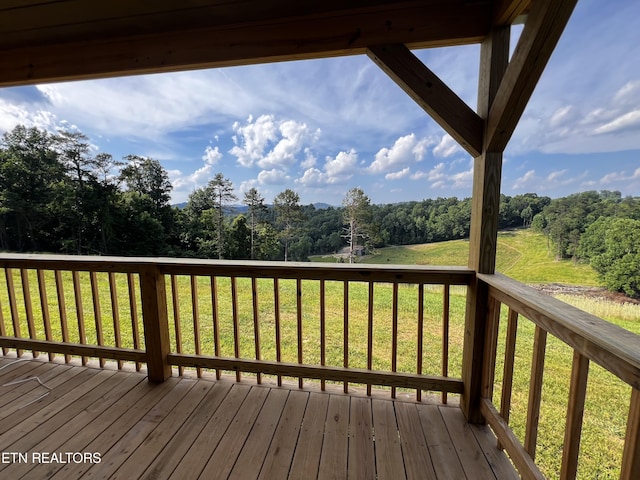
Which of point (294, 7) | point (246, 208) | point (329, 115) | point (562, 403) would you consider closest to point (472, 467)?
point (562, 403)

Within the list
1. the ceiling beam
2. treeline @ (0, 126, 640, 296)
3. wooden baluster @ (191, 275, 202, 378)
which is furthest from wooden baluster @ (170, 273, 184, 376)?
the ceiling beam

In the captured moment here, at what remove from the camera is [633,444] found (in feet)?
2.49

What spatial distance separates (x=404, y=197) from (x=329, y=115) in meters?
2.73

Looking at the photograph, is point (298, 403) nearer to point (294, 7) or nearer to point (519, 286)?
point (519, 286)

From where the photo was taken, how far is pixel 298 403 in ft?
6.23

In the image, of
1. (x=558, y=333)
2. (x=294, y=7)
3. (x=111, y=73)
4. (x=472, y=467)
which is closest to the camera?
(x=558, y=333)

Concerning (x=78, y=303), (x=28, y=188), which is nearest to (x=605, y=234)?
(x=78, y=303)

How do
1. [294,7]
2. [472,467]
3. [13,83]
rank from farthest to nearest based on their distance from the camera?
[13,83]
[294,7]
[472,467]

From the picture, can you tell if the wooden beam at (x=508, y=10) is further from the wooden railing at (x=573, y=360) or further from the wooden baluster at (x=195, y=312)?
the wooden baluster at (x=195, y=312)

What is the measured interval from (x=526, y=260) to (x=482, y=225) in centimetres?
79

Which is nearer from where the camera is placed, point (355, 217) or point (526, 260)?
point (526, 260)

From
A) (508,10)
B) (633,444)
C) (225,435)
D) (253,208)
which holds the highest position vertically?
(508,10)

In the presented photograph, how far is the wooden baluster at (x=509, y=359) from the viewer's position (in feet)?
4.72

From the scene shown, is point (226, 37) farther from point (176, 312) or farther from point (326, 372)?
point (326, 372)
